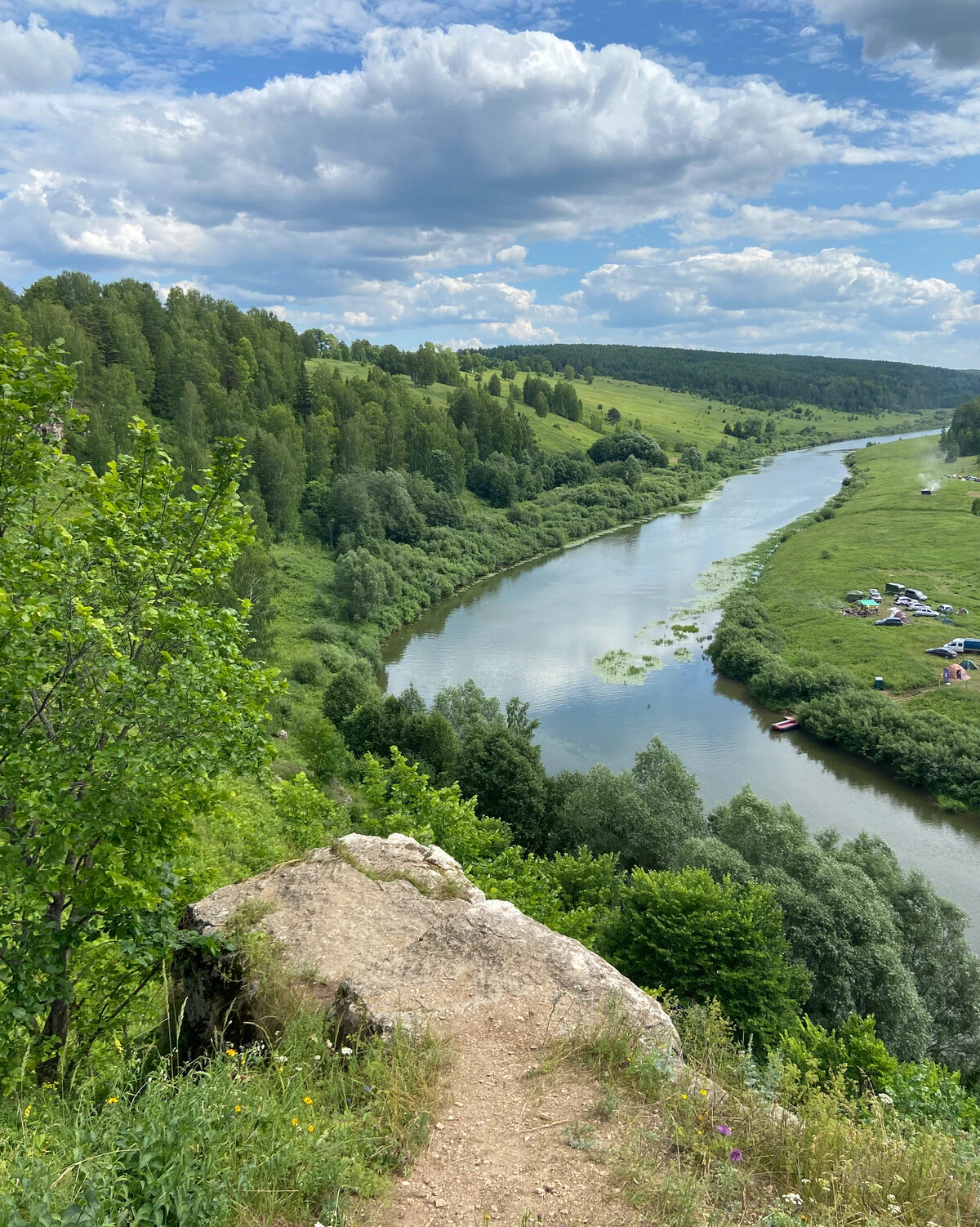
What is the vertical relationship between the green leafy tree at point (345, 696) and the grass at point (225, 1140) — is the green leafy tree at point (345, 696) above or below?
below

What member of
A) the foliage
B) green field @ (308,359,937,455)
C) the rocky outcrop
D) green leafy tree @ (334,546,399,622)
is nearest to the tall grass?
the rocky outcrop

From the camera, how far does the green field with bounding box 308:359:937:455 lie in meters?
118

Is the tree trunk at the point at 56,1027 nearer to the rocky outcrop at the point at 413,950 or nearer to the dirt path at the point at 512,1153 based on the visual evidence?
the rocky outcrop at the point at 413,950

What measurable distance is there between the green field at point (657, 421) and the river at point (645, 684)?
46.6 meters

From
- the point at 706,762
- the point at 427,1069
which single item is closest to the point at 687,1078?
the point at 427,1069

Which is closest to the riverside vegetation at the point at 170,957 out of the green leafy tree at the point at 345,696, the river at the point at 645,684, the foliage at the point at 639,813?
the foliage at the point at 639,813

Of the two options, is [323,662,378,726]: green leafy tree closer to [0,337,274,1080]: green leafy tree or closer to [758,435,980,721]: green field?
[758,435,980,721]: green field

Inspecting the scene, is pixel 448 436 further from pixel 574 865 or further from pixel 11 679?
pixel 11 679

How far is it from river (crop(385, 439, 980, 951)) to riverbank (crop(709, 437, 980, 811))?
1.38 meters

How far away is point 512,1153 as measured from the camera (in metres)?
5.41

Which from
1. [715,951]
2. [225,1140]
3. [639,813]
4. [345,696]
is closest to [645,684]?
[345,696]

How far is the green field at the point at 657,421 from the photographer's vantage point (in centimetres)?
11850

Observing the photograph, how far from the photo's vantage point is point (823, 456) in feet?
494

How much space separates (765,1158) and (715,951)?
432 inches
